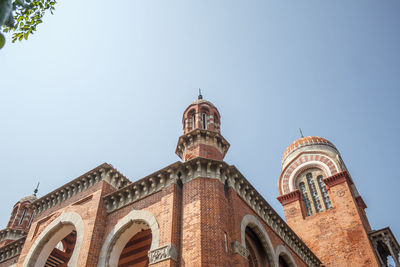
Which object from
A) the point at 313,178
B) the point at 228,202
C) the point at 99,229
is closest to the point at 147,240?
the point at 99,229

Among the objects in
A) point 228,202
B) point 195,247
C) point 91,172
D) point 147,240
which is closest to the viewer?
point 195,247

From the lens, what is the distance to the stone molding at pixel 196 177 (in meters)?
13.2

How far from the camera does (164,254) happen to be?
11156mm

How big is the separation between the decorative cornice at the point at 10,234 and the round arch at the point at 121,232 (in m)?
15.8

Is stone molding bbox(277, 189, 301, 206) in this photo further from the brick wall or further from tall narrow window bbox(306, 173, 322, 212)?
tall narrow window bbox(306, 173, 322, 212)

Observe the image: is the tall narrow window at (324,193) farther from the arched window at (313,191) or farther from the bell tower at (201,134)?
the bell tower at (201,134)

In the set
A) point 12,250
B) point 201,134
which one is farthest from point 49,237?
point 201,134

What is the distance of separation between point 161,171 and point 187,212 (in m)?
2.31

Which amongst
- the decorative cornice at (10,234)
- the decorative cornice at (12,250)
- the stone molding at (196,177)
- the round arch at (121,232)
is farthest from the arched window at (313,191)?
the decorative cornice at (10,234)

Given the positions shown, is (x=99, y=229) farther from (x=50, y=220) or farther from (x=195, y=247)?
(x=195, y=247)

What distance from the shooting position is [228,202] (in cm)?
1298

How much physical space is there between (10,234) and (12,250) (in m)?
8.39

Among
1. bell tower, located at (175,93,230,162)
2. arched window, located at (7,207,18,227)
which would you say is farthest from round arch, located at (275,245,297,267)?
arched window, located at (7,207,18,227)

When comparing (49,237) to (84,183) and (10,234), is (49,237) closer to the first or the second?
(84,183)
